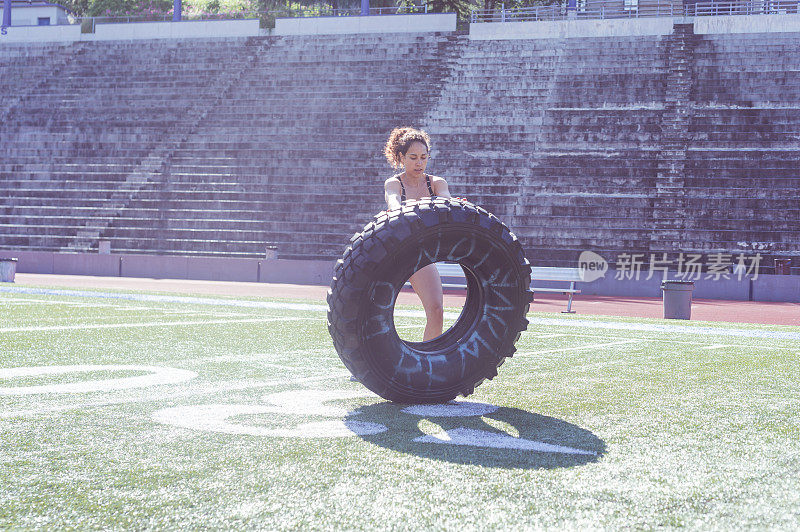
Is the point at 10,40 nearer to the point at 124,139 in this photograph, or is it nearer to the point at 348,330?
the point at 124,139

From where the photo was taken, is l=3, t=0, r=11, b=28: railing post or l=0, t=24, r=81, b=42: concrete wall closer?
l=0, t=24, r=81, b=42: concrete wall

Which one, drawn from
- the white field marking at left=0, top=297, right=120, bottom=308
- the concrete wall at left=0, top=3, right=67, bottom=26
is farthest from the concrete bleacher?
the concrete wall at left=0, top=3, right=67, bottom=26

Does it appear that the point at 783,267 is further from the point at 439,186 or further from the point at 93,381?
the point at 93,381

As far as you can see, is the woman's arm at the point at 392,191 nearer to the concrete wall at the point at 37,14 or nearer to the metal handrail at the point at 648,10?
the metal handrail at the point at 648,10

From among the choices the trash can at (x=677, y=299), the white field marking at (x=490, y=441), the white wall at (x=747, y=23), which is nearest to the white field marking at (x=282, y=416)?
the white field marking at (x=490, y=441)

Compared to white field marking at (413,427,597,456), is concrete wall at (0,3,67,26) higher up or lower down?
higher up

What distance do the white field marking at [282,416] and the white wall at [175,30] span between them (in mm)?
34185

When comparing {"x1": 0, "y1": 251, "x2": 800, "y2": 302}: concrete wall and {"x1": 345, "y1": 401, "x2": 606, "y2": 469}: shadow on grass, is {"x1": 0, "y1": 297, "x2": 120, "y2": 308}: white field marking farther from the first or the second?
Answer: {"x1": 0, "y1": 251, "x2": 800, "y2": 302}: concrete wall

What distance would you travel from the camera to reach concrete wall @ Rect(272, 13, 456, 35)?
35.2m

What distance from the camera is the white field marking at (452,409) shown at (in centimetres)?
426

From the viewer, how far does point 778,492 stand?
2820 millimetres

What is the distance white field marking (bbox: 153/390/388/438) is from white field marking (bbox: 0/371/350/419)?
305 mm

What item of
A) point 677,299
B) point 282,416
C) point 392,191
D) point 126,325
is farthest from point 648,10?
point 282,416

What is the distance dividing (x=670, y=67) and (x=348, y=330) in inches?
1101
